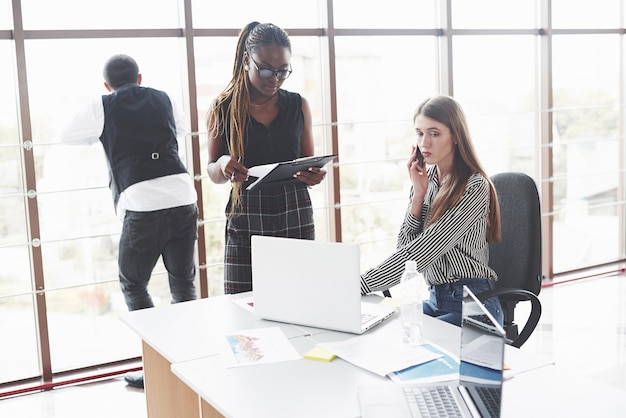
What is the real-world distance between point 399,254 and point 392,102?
2.31 metres

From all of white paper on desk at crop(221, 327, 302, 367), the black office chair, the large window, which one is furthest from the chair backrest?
the large window

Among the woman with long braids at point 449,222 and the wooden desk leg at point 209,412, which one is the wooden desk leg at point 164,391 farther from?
the woman with long braids at point 449,222

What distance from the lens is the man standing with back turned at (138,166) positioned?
3322 millimetres

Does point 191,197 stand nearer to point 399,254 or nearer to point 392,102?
point 399,254

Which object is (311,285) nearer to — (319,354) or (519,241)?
(319,354)

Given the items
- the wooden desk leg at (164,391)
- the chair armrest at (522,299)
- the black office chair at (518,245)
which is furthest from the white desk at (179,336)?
the black office chair at (518,245)

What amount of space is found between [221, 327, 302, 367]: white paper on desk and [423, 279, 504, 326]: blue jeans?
595 mm

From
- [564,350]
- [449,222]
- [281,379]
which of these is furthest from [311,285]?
[564,350]

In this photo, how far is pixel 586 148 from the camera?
5.56 meters

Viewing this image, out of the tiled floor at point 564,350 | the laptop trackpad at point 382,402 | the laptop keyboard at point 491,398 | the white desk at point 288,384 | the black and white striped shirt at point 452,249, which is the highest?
the black and white striped shirt at point 452,249

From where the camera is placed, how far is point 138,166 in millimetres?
3332

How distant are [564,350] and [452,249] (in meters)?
1.78

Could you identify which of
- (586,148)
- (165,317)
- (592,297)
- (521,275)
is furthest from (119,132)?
(586,148)

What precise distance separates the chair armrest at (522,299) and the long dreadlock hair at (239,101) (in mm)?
1051
